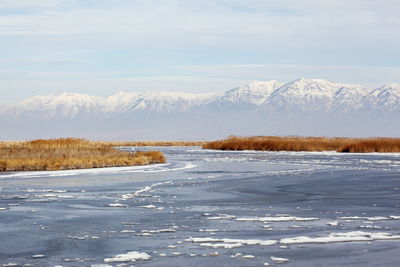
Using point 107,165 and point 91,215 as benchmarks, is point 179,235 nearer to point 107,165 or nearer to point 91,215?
point 91,215

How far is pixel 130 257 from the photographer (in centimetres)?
873

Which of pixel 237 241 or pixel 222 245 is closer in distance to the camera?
pixel 222 245

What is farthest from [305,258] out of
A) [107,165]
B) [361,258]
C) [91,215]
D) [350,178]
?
[107,165]

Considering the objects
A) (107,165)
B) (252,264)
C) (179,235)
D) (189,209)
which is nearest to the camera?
(252,264)

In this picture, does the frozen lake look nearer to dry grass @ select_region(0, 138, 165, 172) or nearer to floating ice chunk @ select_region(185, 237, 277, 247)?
floating ice chunk @ select_region(185, 237, 277, 247)

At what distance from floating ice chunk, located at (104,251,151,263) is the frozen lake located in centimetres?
1

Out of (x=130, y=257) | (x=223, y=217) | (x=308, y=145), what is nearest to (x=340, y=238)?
(x=223, y=217)

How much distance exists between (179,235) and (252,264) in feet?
8.55

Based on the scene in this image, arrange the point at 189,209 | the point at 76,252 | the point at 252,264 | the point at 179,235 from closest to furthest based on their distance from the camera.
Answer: the point at 252,264 < the point at 76,252 < the point at 179,235 < the point at 189,209

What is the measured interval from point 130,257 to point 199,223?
3483mm

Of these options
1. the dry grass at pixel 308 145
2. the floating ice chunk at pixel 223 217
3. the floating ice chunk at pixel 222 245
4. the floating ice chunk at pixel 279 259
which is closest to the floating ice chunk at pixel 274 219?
the floating ice chunk at pixel 223 217

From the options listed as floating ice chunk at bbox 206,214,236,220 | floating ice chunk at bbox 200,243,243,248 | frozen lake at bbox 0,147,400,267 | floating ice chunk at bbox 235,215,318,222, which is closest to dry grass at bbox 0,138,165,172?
frozen lake at bbox 0,147,400,267

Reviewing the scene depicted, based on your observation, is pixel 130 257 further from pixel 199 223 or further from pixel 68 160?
pixel 68 160

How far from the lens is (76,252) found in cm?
909
